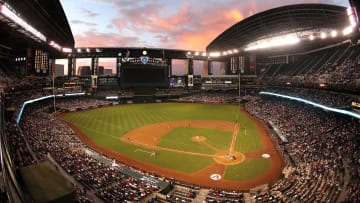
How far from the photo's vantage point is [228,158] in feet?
80.0

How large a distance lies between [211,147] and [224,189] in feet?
35.0

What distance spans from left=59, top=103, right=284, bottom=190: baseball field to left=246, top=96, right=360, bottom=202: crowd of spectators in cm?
261

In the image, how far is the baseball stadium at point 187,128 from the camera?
15250 millimetres

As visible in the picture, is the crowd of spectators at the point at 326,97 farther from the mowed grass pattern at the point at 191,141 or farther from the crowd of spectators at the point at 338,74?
the mowed grass pattern at the point at 191,141

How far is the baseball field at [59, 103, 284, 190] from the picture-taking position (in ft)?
67.8

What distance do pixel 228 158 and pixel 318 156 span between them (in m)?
9.54

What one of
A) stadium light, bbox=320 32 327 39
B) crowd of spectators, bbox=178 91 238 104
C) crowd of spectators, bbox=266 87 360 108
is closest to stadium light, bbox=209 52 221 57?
crowd of spectators, bbox=178 91 238 104

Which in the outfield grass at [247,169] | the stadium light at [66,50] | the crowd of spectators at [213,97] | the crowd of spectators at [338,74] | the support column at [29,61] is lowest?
the outfield grass at [247,169]

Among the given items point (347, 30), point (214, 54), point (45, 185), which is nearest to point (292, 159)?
point (45, 185)

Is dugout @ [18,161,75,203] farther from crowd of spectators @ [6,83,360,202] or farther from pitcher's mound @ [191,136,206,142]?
pitcher's mound @ [191,136,206,142]

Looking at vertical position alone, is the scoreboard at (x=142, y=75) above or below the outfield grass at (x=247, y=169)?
above

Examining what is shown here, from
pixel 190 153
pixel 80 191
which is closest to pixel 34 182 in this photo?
pixel 80 191

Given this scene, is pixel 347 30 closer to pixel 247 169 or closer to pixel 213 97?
pixel 247 169

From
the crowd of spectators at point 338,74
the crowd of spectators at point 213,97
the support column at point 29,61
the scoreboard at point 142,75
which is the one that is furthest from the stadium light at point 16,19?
the crowd of spectators at point 213,97
